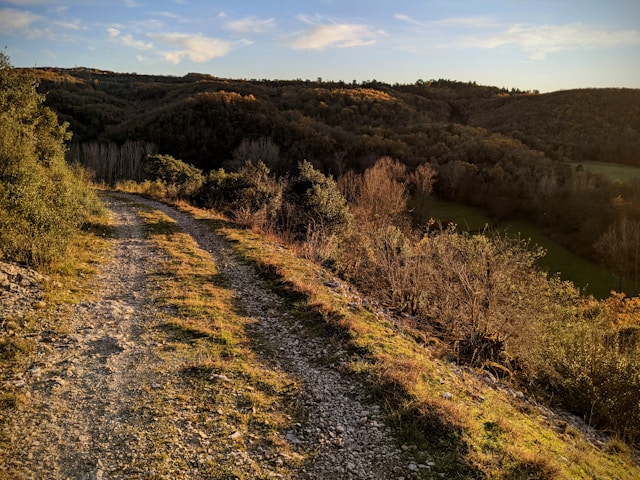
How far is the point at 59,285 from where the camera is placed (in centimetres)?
1048

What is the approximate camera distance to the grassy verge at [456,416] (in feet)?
19.6

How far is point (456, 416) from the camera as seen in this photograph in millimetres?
6691

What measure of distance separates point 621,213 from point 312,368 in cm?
4871

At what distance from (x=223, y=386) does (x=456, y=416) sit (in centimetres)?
408

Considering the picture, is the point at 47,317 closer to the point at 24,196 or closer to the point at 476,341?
the point at 24,196

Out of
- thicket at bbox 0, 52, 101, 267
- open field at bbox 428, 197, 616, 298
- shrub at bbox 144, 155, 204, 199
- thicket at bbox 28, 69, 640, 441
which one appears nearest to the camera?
thicket at bbox 0, 52, 101, 267

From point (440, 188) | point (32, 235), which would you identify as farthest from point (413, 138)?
point (32, 235)

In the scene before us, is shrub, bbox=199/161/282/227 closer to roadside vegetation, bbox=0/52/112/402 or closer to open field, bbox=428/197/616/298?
roadside vegetation, bbox=0/52/112/402

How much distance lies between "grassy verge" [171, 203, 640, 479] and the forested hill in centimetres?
5216

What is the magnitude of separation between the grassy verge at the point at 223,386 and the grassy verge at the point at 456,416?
1894 mm

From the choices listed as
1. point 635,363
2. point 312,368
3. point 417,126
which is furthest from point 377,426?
point 417,126

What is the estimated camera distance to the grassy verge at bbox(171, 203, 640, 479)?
235 inches

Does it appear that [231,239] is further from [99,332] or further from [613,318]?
[613,318]

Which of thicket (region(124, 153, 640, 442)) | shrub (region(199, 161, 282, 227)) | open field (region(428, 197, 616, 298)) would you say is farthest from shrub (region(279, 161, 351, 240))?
open field (region(428, 197, 616, 298))
